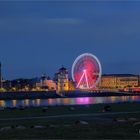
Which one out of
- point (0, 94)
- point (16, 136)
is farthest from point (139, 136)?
point (0, 94)

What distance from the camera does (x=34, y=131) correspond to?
61.0ft

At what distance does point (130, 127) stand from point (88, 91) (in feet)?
581

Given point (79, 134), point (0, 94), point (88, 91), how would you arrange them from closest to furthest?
point (79, 134)
point (0, 94)
point (88, 91)

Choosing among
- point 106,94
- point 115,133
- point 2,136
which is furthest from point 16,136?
point 106,94

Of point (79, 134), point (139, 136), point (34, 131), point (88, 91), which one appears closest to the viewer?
point (139, 136)

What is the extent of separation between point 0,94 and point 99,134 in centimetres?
16916

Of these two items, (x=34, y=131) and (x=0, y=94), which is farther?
(x=0, y=94)

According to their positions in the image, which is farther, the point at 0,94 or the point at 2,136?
the point at 0,94

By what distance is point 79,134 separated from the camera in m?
17.3

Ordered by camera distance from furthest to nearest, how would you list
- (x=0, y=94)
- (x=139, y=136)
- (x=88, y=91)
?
(x=88, y=91)
(x=0, y=94)
(x=139, y=136)

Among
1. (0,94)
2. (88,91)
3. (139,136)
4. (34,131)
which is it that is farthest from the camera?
(88,91)

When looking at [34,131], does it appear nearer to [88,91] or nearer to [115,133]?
[115,133]

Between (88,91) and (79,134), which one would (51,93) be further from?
(79,134)

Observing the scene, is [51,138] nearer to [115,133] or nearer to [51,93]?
[115,133]
